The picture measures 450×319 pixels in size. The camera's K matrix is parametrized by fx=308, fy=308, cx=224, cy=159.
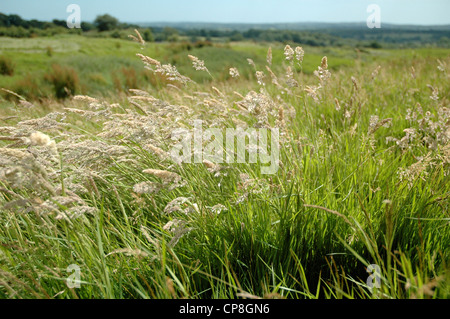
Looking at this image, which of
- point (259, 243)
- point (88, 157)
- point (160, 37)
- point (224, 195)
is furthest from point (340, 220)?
point (160, 37)

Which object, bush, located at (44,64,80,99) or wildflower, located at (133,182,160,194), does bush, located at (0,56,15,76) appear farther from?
wildflower, located at (133,182,160,194)

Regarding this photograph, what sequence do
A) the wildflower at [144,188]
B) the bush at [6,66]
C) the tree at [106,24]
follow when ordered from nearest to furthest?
the wildflower at [144,188]
the bush at [6,66]
the tree at [106,24]

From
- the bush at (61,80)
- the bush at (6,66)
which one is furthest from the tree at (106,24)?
the bush at (61,80)

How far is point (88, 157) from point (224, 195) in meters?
0.86

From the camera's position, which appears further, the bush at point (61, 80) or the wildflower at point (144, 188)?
the bush at point (61, 80)

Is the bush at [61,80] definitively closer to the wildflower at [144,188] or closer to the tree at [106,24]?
the wildflower at [144,188]

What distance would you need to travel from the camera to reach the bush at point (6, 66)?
13906mm

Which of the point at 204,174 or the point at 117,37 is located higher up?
the point at 117,37

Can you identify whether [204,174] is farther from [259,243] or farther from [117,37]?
[117,37]

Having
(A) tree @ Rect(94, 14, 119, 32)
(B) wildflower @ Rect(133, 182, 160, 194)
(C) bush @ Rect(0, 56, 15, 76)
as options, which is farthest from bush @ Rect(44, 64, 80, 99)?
(A) tree @ Rect(94, 14, 119, 32)

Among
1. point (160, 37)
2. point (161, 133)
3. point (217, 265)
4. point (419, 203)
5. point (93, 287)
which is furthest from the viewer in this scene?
point (160, 37)

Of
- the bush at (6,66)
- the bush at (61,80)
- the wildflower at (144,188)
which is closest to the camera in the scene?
the wildflower at (144,188)

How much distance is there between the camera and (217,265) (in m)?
1.61

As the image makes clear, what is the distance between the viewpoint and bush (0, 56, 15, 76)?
1391 centimetres
